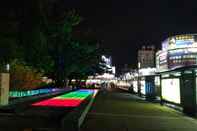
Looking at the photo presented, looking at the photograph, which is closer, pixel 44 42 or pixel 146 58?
pixel 44 42

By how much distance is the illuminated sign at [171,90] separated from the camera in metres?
22.5

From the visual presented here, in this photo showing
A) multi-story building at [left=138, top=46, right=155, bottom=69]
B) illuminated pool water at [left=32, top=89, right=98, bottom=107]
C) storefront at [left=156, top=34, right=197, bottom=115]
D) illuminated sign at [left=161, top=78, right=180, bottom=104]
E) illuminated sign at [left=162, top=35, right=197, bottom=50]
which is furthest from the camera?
multi-story building at [left=138, top=46, right=155, bottom=69]

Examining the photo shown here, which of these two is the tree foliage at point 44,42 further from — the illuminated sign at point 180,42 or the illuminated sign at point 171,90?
the illuminated sign at point 180,42

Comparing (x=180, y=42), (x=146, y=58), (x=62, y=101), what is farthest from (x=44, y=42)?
(x=146, y=58)

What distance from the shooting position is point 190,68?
19641 mm

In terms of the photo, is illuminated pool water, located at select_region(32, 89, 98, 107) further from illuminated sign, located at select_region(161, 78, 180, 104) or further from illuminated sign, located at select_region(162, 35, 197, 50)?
illuminated sign, located at select_region(162, 35, 197, 50)

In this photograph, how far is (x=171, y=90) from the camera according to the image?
950 inches

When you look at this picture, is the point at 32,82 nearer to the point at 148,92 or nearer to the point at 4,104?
the point at 148,92

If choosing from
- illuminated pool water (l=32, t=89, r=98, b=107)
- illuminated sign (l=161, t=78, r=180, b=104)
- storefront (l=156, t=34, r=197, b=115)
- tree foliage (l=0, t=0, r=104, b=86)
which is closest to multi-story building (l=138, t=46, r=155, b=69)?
tree foliage (l=0, t=0, r=104, b=86)

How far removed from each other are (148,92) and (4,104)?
17173 mm

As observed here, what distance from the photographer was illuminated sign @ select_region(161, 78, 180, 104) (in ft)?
73.7

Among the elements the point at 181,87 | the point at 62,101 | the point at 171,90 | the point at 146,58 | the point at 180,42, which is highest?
the point at 180,42

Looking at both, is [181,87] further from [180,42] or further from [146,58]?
[146,58]

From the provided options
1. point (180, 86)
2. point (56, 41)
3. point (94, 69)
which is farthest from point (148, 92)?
point (94, 69)
